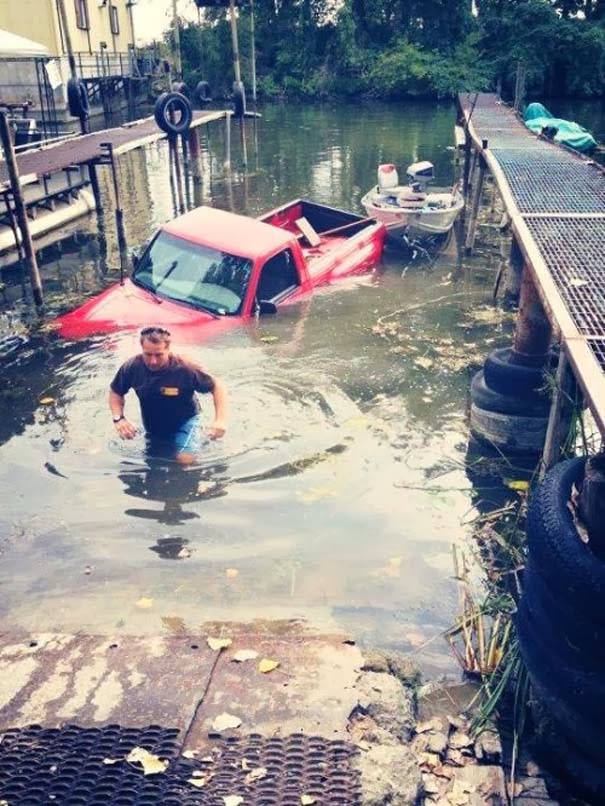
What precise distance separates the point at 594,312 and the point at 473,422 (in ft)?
9.60

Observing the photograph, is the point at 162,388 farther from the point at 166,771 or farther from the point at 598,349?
the point at 598,349

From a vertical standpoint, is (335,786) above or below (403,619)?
above

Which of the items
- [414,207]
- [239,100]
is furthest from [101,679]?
[239,100]

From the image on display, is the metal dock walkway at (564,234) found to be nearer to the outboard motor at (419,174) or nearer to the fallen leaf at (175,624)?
the outboard motor at (419,174)

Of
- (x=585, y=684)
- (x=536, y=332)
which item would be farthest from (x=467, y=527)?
(x=585, y=684)

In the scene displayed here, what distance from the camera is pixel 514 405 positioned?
23.7 ft

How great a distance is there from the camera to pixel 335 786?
350 cm

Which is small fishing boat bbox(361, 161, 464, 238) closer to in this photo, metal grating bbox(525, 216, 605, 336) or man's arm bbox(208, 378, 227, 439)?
metal grating bbox(525, 216, 605, 336)

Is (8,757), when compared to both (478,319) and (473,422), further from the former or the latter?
(478,319)

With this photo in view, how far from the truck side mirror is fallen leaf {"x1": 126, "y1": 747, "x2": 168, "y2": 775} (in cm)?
635

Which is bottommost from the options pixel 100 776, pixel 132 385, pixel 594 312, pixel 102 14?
pixel 100 776

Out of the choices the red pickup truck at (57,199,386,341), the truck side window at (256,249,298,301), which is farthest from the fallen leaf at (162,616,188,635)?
the truck side window at (256,249,298,301)

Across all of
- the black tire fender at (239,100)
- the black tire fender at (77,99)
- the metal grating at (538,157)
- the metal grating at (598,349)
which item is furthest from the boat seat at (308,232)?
the black tire fender at (239,100)

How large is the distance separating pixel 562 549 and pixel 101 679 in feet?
8.76
